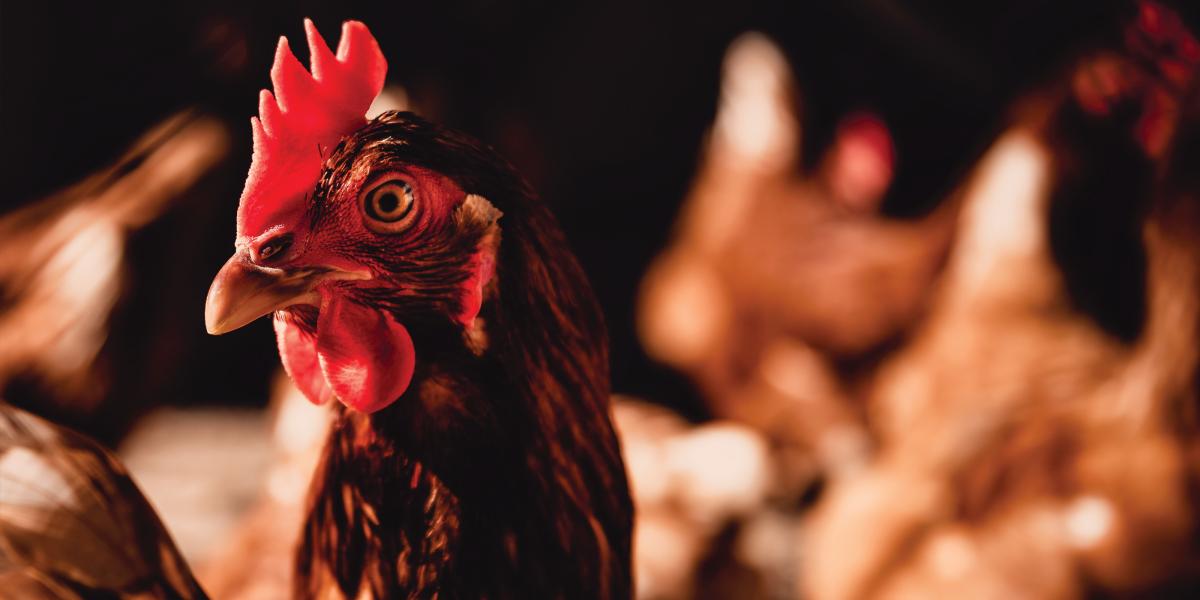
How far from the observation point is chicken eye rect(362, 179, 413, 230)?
708mm

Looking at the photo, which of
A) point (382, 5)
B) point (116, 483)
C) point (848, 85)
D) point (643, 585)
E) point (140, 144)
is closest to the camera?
point (116, 483)

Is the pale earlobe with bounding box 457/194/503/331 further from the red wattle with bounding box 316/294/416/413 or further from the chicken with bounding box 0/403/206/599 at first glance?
the chicken with bounding box 0/403/206/599

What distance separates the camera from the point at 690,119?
4094 mm

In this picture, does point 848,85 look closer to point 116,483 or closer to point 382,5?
point 382,5

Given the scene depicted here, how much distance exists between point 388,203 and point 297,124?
0.31 feet

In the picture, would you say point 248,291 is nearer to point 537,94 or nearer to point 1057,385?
point 1057,385

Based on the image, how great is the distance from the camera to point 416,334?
75cm

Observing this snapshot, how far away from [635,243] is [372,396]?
314 cm

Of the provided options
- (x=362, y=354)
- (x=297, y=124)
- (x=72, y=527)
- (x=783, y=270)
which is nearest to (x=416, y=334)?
(x=362, y=354)

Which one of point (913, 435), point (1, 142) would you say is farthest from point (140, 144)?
point (913, 435)

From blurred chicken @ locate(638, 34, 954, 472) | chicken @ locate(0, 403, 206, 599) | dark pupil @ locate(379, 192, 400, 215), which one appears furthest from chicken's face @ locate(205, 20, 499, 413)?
blurred chicken @ locate(638, 34, 954, 472)

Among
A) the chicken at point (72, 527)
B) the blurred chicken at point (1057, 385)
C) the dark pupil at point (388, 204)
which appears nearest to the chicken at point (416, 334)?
the dark pupil at point (388, 204)

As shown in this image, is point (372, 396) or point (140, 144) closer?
point (372, 396)

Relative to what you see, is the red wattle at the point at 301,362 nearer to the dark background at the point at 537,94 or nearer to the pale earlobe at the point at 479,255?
the pale earlobe at the point at 479,255
